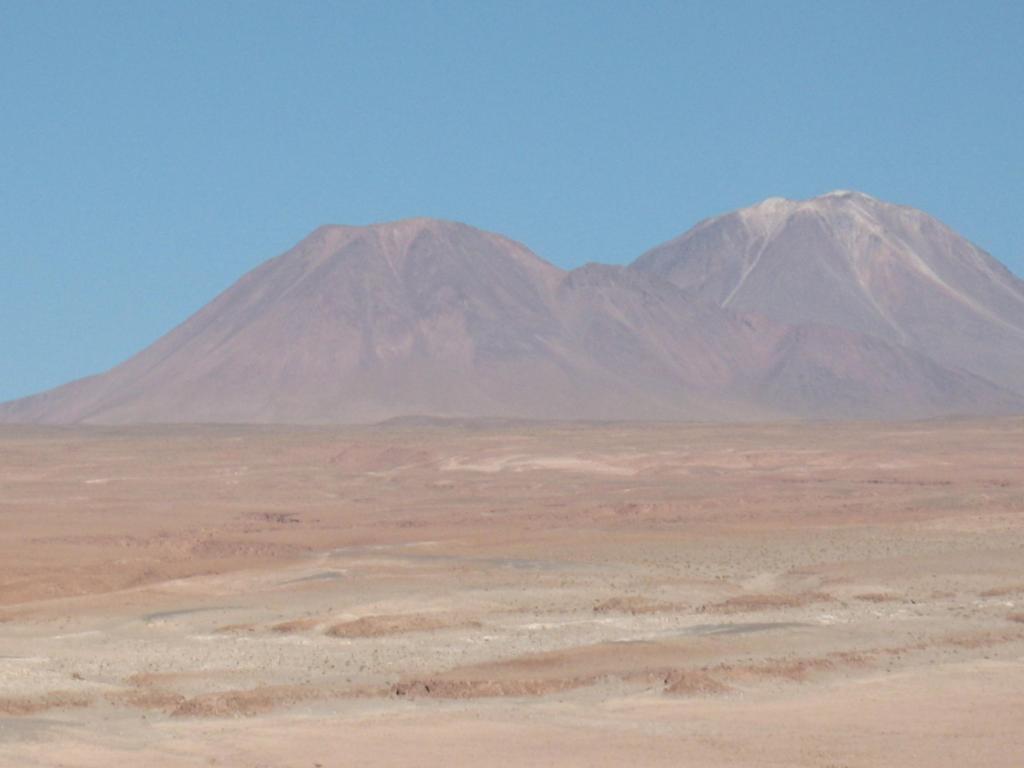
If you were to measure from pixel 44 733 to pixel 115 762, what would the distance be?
1313 mm

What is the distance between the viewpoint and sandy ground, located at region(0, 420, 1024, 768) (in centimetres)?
1540

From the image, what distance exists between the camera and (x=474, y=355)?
15588cm

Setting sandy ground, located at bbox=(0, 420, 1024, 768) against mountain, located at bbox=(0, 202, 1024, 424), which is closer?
sandy ground, located at bbox=(0, 420, 1024, 768)

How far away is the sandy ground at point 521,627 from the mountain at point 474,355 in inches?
3643

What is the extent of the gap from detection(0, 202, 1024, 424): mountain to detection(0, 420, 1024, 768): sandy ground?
9253cm

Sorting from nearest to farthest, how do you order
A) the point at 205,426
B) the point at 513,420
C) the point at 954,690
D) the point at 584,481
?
the point at 954,690 < the point at 584,481 < the point at 205,426 < the point at 513,420

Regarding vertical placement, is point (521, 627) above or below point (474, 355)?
below

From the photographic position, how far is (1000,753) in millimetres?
14781

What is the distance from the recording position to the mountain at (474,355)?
14788 cm

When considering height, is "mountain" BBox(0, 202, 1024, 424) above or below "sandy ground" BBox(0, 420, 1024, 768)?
above

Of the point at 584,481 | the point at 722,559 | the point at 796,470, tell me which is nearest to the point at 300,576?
the point at 722,559

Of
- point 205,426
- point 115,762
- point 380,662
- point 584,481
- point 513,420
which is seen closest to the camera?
point 115,762

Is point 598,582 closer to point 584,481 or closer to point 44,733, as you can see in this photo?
point 44,733

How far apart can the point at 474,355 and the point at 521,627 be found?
13335 centimetres
